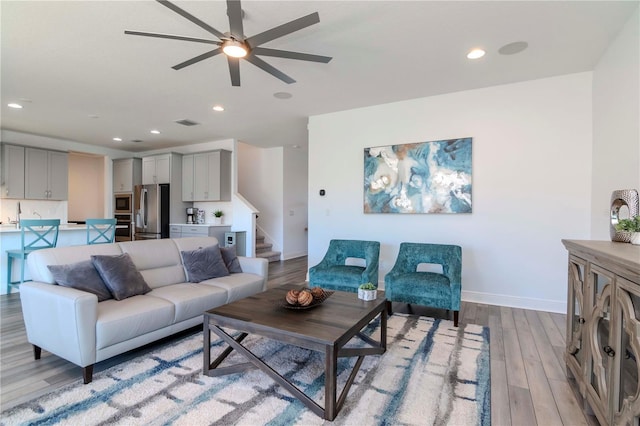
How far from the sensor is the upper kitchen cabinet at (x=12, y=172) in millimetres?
5660

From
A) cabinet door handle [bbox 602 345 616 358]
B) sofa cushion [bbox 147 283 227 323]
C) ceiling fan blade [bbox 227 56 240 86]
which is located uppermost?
ceiling fan blade [bbox 227 56 240 86]

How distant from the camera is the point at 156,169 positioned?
23.0 ft

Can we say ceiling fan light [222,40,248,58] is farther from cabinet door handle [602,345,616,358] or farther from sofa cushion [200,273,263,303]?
cabinet door handle [602,345,616,358]

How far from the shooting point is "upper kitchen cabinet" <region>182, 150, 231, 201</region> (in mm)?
6492

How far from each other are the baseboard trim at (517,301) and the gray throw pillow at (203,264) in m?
3.08

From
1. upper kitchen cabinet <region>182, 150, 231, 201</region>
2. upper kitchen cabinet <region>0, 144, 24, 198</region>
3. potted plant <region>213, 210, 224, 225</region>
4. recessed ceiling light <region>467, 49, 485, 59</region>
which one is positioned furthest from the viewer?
potted plant <region>213, 210, 224, 225</region>

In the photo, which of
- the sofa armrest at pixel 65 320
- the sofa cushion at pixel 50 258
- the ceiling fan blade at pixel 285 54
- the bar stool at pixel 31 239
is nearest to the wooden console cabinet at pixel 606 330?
the ceiling fan blade at pixel 285 54

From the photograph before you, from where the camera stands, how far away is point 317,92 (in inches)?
158

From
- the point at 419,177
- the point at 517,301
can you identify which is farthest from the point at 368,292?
the point at 517,301

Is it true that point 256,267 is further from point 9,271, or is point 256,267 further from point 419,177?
point 9,271

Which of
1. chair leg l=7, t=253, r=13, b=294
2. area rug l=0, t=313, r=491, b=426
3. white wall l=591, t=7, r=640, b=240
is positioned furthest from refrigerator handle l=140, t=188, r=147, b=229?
white wall l=591, t=7, r=640, b=240

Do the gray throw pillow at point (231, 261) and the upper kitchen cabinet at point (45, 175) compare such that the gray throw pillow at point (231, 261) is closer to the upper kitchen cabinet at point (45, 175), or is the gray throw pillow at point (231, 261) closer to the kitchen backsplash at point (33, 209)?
the upper kitchen cabinet at point (45, 175)

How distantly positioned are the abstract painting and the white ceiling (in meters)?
0.72

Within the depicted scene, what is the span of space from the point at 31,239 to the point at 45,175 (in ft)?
8.83
